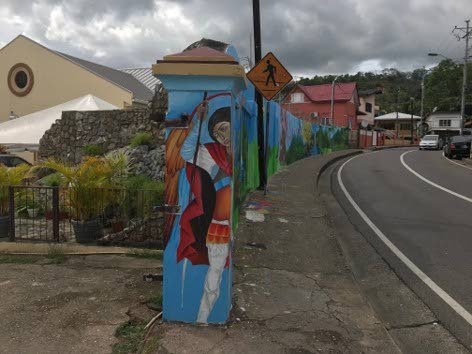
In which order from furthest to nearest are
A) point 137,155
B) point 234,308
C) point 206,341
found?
point 137,155
point 234,308
point 206,341

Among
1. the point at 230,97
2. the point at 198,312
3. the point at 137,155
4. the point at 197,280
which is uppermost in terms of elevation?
the point at 230,97

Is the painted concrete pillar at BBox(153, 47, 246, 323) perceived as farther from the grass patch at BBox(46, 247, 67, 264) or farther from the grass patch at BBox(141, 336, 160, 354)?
the grass patch at BBox(46, 247, 67, 264)

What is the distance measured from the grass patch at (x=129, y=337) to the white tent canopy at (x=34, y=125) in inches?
539

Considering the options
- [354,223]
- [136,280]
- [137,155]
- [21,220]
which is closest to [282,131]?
[137,155]

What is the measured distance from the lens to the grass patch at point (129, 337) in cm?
396

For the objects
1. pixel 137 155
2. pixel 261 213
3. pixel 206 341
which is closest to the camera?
pixel 206 341

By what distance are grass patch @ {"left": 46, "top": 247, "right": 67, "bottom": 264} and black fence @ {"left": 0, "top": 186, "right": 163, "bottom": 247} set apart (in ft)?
1.32

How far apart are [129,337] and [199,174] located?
1.49 metres

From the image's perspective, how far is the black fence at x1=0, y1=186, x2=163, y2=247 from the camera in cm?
713

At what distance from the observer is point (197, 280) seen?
4.32 metres

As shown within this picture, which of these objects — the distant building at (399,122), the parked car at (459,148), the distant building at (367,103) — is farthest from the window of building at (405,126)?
the parked car at (459,148)

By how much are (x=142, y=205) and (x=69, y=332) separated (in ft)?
11.0

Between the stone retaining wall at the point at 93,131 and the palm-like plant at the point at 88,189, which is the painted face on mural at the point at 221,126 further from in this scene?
the stone retaining wall at the point at 93,131

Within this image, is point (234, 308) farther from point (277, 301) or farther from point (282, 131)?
point (282, 131)
